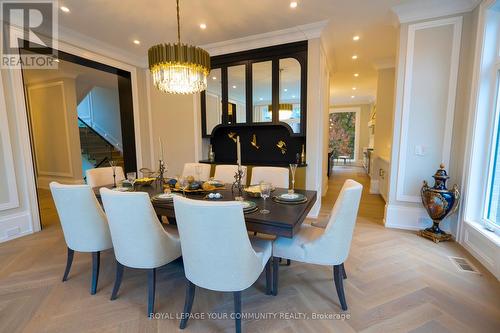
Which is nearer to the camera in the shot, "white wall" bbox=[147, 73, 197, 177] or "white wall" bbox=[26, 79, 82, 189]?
"white wall" bbox=[147, 73, 197, 177]

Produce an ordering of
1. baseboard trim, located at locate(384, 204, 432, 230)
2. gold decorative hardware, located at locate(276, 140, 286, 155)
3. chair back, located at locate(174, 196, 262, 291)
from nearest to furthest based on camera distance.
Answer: chair back, located at locate(174, 196, 262, 291) → baseboard trim, located at locate(384, 204, 432, 230) → gold decorative hardware, located at locate(276, 140, 286, 155)

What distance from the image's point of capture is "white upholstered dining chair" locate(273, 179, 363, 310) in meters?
1.59

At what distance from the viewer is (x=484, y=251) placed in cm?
228

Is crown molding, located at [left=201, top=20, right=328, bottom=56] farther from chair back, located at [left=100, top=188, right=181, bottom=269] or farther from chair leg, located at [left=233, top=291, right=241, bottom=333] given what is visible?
chair leg, located at [left=233, top=291, right=241, bottom=333]

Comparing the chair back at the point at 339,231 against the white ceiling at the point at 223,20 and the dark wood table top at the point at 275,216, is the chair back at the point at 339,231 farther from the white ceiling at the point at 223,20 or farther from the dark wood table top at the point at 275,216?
the white ceiling at the point at 223,20

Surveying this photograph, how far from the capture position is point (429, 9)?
2.84 meters

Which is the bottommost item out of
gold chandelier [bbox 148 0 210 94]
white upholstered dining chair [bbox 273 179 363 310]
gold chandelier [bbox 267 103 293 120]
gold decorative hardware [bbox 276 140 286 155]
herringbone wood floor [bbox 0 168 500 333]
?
herringbone wood floor [bbox 0 168 500 333]

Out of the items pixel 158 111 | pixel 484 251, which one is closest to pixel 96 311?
pixel 484 251

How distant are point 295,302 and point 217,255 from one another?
2.99 feet

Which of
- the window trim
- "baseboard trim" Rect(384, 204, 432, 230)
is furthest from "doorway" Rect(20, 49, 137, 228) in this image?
the window trim

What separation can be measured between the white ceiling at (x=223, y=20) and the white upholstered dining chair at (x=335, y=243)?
243 centimetres

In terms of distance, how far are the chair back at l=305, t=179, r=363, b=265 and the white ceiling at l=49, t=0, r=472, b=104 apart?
2.46 meters

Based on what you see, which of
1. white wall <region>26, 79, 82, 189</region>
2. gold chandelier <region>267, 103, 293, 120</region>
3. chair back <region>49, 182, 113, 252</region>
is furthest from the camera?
white wall <region>26, 79, 82, 189</region>

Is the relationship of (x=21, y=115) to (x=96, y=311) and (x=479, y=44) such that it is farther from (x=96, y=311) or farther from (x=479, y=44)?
(x=479, y=44)
